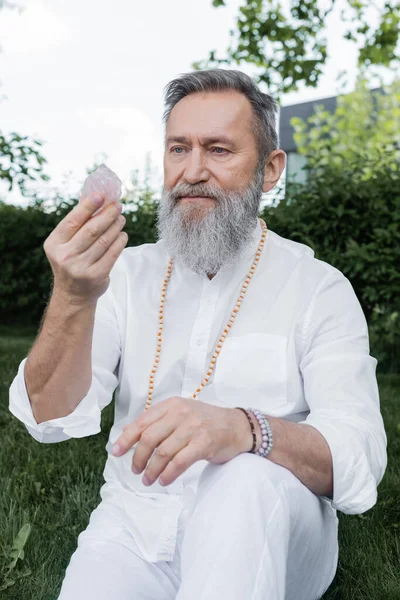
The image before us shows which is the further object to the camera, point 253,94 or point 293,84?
point 293,84

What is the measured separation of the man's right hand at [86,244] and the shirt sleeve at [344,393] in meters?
0.78

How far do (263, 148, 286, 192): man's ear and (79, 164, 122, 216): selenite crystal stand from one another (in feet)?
3.41

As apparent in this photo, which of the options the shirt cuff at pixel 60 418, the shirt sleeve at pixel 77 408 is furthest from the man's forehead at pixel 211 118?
the shirt cuff at pixel 60 418

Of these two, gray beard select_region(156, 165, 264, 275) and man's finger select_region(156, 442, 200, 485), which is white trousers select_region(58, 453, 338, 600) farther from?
gray beard select_region(156, 165, 264, 275)

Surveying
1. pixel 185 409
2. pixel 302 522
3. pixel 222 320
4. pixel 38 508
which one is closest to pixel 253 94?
pixel 222 320

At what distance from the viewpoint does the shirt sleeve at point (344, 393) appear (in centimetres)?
208

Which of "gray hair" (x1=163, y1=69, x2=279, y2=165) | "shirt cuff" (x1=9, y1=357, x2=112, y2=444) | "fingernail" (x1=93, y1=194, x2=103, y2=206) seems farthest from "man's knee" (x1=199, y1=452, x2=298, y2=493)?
"gray hair" (x1=163, y1=69, x2=279, y2=165)

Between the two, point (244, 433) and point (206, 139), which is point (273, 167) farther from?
point (244, 433)

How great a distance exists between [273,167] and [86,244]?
4.28 feet

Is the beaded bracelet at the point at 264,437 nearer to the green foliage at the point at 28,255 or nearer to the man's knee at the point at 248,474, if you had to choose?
the man's knee at the point at 248,474

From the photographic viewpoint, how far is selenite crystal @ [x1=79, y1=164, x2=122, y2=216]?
196cm

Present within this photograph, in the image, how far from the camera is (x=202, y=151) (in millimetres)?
2654

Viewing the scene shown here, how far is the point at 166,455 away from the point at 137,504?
0.68 meters

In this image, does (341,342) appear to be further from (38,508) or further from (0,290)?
(0,290)
